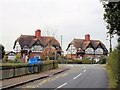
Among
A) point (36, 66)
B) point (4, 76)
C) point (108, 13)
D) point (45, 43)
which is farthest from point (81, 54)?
point (108, 13)

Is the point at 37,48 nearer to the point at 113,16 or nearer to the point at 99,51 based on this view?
the point at 99,51

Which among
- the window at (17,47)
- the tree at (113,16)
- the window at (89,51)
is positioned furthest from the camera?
the window at (89,51)

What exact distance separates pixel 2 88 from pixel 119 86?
894cm

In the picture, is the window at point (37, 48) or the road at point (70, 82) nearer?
the road at point (70, 82)

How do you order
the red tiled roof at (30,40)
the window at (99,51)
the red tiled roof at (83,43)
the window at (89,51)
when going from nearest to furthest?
the red tiled roof at (30,40)
the window at (89,51)
the red tiled roof at (83,43)
the window at (99,51)

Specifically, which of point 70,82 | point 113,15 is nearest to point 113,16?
point 113,15

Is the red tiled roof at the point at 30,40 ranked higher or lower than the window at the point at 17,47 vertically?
higher

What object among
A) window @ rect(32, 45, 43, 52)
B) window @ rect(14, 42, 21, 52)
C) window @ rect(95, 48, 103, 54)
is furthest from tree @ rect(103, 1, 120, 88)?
window @ rect(95, 48, 103, 54)

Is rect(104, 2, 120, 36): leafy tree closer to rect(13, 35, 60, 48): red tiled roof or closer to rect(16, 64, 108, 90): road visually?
rect(16, 64, 108, 90): road

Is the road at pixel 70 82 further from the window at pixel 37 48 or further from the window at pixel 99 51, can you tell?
the window at pixel 99 51

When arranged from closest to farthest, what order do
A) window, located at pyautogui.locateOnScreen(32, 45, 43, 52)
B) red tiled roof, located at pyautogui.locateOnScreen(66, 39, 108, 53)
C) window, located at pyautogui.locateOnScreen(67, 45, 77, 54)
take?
window, located at pyautogui.locateOnScreen(32, 45, 43, 52) < red tiled roof, located at pyautogui.locateOnScreen(66, 39, 108, 53) < window, located at pyautogui.locateOnScreen(67, 45, 77, 54)

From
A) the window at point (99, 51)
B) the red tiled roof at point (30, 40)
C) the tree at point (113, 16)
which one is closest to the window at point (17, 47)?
the red tiled roof at point (30, 40)

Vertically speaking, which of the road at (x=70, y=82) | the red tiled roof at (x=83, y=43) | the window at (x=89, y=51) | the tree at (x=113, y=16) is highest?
the red tiled roof at (x=83, y=43)

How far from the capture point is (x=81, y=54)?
12706 cm
